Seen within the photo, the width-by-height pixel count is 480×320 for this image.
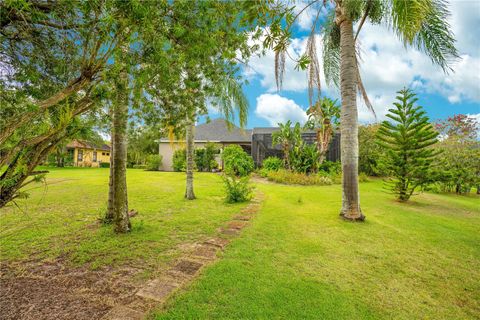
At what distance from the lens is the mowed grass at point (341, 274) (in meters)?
A: 2.42

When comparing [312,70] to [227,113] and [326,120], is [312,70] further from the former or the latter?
[326,120]

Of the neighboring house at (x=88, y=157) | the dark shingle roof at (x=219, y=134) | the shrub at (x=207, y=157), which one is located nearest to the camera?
the shrub at (x=207, y=157)

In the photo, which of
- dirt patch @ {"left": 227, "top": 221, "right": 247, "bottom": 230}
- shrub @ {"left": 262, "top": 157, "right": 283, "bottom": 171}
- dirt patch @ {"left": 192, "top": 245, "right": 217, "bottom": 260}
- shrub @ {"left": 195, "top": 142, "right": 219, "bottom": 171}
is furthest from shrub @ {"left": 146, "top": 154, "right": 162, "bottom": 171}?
dirt patch @ {"left": 192, "top": 245, "right": 217, "bottom": 260}

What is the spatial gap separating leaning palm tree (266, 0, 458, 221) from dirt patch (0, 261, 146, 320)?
4573 mm

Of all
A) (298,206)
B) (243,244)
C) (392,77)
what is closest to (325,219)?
(298,206)

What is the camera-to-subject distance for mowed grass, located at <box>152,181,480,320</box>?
2422mm

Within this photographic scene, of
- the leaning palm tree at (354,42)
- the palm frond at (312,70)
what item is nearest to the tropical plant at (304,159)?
the leaning palm tree at (354,42)

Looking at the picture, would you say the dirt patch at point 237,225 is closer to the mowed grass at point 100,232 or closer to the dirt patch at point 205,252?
the mowed grass at point 100,232

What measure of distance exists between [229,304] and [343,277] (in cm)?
179

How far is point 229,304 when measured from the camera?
8.05 ft

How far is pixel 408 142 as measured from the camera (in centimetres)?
866

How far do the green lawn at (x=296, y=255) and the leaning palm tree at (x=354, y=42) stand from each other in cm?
167

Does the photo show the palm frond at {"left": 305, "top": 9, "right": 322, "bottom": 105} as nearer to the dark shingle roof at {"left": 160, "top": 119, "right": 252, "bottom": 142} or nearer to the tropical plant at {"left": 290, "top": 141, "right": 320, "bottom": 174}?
the tropical plant at {"left": 290, "top": 141, "right": 320, "bottom": 174}

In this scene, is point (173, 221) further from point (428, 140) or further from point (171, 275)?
point (428, 140)
